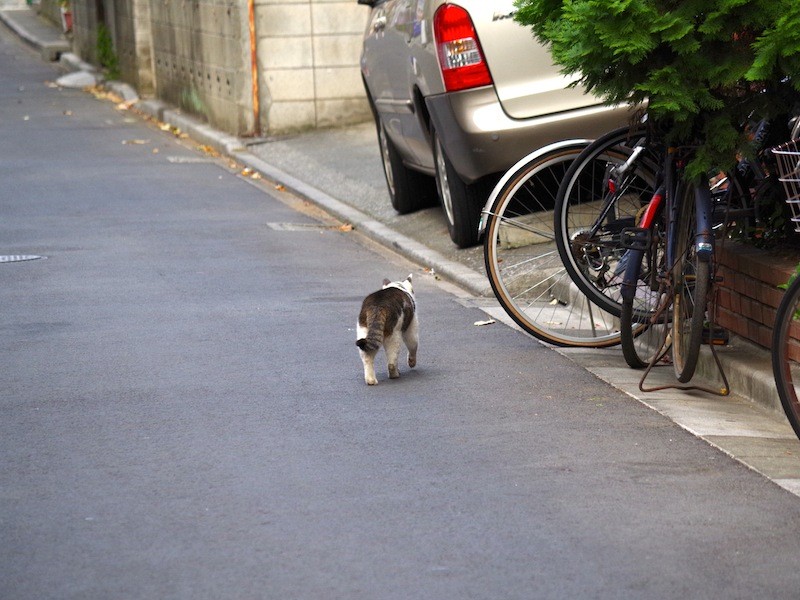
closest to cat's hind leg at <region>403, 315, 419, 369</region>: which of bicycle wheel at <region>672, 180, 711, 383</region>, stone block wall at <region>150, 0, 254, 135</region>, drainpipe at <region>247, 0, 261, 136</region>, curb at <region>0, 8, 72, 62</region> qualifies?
bicycle wheel at <region>672, 180, 711, 383</region>

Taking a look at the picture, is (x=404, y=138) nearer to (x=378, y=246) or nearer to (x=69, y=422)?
(x=378, y=246)

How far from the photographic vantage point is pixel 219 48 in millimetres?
19281

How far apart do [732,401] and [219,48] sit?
1431 centimetres

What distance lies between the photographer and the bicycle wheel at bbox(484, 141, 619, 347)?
712 centimetres

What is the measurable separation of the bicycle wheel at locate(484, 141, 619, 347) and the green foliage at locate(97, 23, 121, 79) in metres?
21.6

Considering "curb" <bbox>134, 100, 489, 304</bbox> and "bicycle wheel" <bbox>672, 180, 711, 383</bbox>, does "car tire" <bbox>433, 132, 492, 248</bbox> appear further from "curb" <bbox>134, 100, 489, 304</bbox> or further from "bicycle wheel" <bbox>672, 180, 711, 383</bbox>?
"bicycle wheel" <bbox>672, 180, 711, 383</bbox>

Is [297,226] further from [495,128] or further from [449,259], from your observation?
[495,128]

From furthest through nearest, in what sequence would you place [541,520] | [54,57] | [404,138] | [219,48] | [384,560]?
1. [54,57]
2. [219,48]
3. [404,138]
4. [541,520]
5. [384,560]

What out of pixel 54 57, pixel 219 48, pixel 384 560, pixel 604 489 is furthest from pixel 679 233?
pixel 54 57

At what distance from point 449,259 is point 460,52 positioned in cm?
148

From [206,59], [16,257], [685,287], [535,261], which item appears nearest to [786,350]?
[685,287]

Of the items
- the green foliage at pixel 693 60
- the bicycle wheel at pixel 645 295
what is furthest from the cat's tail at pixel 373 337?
the green foliage at pixel 693 60

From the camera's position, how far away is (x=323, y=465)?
516 centimetres

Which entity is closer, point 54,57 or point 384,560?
point 384,560
